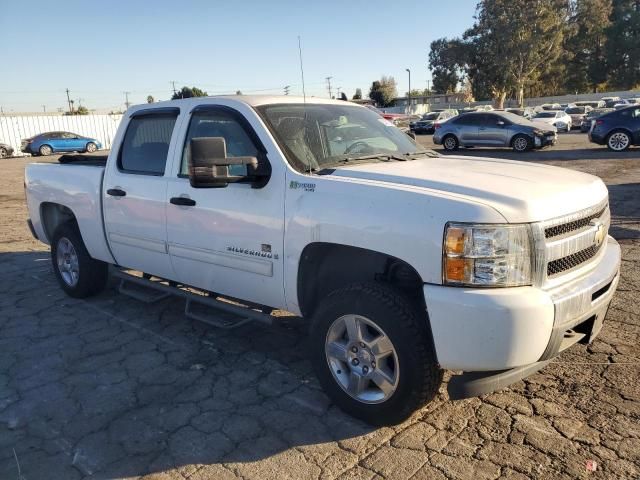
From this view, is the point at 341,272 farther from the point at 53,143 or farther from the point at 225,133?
the point at 53,143

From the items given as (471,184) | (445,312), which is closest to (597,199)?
(471,184)

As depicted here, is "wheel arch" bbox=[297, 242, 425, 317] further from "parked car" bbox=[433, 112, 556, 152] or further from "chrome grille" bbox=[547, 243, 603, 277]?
"parked car" bbox=[433, 112, 556, 152]

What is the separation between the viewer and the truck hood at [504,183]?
2.72 meters

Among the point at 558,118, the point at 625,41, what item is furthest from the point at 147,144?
the point at 625,41

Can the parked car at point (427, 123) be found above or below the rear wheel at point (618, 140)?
above

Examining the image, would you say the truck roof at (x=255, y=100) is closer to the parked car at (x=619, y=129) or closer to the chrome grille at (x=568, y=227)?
the chrome grille at (x=568, y=227)

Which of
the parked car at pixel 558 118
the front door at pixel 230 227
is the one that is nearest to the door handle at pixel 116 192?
the front door at pixel 230 227

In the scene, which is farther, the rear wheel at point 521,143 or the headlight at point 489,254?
the rear wheel at point 521,143

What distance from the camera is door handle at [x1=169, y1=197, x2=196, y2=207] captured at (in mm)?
3986

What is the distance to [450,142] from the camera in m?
22.0

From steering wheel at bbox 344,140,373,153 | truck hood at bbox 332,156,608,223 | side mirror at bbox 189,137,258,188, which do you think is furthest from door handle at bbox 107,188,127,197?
truck hood at bbox 332,156,608,223

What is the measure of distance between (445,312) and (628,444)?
1.29m

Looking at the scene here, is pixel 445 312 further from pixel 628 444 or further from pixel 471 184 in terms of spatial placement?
pixel 628 444

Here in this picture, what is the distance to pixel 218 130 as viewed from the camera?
4020 millimetres
